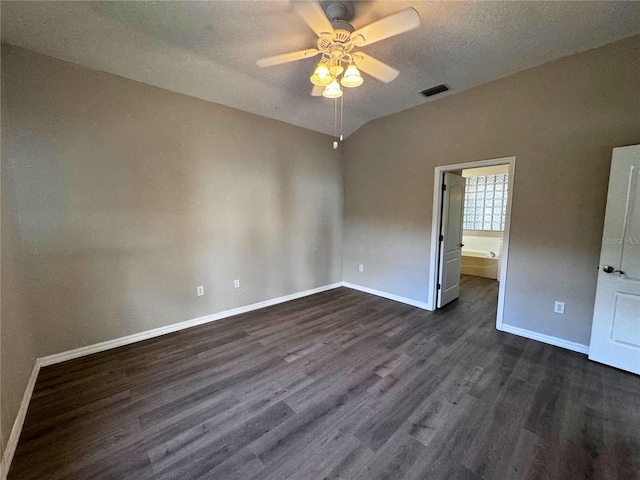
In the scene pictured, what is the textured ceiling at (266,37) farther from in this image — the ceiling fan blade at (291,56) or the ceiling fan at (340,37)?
the ceiling fan blade at (291,56)

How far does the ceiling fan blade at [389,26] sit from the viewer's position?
1441mm

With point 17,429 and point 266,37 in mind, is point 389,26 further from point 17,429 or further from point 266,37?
point 17,429

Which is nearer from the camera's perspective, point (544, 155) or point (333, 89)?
point (333, 89)

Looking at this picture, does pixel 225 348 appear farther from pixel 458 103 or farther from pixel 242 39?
pixel 458 103

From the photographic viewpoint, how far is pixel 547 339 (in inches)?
108

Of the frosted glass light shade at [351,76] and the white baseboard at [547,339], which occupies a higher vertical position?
the frosted glass light shade at [351,76]

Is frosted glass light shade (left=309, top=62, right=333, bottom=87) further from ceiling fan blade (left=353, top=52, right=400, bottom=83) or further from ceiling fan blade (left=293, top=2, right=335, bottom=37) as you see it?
ceiling fan blade (left=353, top=52, right=400, bottom=83)

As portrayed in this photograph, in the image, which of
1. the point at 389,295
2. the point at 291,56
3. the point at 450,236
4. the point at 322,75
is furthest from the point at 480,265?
the point at 291,56

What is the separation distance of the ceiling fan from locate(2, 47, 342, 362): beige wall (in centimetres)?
158

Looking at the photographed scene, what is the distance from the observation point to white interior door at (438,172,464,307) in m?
3.55

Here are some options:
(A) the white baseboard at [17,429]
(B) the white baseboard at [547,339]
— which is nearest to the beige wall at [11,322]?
(A) the white baseboard at [17,429]

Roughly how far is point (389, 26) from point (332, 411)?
2570mm

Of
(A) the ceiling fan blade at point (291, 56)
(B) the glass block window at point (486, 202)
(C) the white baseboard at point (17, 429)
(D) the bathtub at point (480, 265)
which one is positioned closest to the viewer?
Answer: (C) the white baseboard at point (17, 429)

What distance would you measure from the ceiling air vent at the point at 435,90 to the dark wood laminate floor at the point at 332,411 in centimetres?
292
